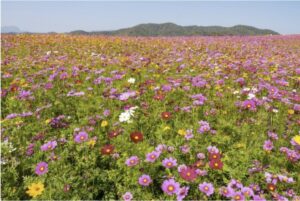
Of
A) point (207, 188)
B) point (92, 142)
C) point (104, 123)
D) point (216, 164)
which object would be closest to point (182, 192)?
point (207, 188)

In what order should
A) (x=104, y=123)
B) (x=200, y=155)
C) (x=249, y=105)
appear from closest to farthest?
1. (x=200, y=155)
2. (x=104, y=123)
3. (x=249, y=105)

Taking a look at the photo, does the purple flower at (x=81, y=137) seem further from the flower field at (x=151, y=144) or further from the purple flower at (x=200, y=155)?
the purple flower at (x=200, y=155)

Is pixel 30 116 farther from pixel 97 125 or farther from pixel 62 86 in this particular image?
pixel 62 86

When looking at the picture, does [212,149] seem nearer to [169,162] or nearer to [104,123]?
[169,162]

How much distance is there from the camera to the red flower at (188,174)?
2.92m

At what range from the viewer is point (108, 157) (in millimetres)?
3529

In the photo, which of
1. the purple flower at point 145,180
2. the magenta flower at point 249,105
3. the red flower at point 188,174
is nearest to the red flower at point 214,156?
the red flower at point 188,174

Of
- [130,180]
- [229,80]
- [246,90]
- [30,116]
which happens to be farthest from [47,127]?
[229,80]

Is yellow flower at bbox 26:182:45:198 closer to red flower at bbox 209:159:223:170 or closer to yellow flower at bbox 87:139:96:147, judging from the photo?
yellow flower at bbox 87:139:96:147

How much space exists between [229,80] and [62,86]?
3817 mm

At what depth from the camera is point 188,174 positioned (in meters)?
2.95

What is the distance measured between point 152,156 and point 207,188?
703mm

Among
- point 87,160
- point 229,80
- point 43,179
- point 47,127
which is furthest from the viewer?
point 229,80

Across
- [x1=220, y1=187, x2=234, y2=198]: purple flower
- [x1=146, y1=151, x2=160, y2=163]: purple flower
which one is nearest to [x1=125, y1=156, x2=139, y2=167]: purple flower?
[x1=146, y1=151, x2=160, y2=163]: purple flower
